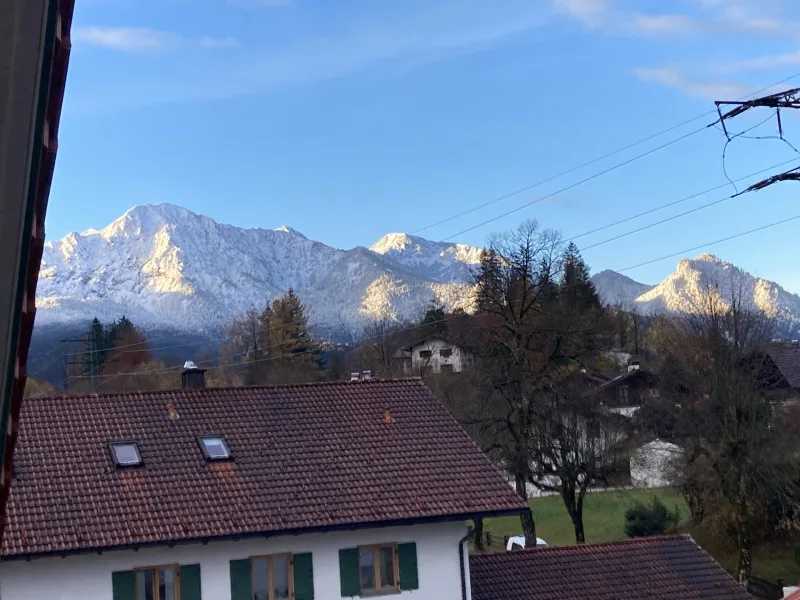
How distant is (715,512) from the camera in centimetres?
3412

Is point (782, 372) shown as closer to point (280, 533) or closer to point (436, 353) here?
point (280, 533)

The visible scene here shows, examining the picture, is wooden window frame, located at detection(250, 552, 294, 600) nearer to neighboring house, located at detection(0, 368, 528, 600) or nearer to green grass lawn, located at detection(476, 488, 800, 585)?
neighboring house, located at detection(0, 368, 528, 600)

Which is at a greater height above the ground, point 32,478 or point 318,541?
point 32,478

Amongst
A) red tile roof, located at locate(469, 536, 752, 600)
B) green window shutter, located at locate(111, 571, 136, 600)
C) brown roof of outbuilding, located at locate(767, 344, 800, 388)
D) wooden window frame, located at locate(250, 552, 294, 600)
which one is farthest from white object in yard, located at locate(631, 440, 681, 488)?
green window shutter, located at locate(111, 571, 136, 600)

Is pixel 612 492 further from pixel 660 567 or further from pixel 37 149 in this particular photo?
pixel 37 149

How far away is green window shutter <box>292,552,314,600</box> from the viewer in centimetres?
1834

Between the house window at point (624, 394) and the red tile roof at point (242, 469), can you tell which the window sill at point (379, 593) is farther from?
Result: the house window at point (624, 394)

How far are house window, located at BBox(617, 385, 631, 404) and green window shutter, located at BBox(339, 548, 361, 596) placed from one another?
40327mm

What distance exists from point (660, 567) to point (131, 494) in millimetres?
12011

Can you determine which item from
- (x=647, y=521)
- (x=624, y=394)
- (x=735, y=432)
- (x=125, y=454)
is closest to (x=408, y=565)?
(x=125, y=454)

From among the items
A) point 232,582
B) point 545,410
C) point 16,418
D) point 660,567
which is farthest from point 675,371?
point 16,418

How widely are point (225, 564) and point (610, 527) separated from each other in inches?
1127

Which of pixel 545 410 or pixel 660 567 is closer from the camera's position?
pixel 660 567

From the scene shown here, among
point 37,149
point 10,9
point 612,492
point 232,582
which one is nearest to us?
point 10,9
